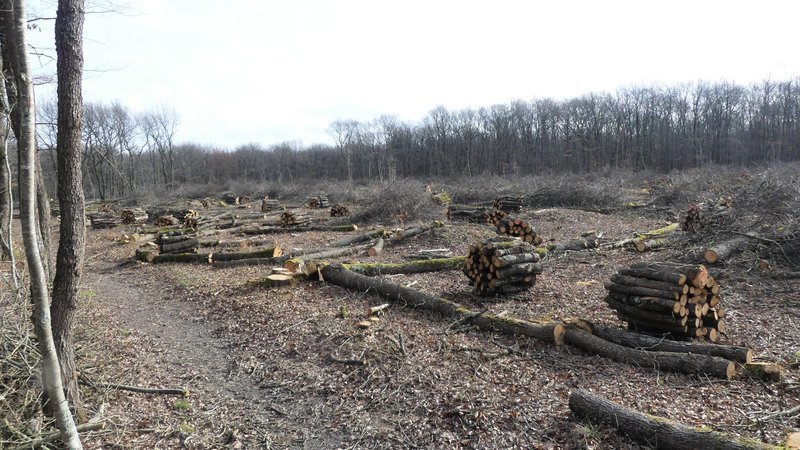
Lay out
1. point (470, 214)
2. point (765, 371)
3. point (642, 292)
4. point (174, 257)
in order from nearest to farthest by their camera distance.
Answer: point (765, 371), point (642, 292), point (174, 257), point (470, 214)

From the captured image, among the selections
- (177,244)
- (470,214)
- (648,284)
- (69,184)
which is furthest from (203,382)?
(470,214)

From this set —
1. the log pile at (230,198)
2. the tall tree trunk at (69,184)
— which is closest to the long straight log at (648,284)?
the tall tree trunk at (69,184)

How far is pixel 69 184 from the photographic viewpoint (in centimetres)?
442

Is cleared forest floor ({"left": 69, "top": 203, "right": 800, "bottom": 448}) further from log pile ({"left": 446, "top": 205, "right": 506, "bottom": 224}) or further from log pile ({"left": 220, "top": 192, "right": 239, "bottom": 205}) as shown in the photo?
log pile ({"left": 220, "top": 192, "right": 239, "bottom": 205})

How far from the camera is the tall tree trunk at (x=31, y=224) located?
3.21 meters

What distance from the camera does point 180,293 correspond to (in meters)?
10.2

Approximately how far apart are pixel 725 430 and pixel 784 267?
23.1 feet

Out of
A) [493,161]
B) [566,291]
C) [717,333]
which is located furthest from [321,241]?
[493,161]

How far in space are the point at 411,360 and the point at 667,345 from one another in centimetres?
310

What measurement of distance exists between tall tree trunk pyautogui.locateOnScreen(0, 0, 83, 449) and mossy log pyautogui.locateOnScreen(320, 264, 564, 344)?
5.05 meters

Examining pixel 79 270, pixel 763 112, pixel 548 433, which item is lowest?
pixel 548 433

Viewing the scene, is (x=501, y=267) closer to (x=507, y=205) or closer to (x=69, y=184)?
(x=69, y=184)

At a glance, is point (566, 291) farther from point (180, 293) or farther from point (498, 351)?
point (180, 293)

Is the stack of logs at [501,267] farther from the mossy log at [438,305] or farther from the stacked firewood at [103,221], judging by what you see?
the stacked firewood at [103,221]
